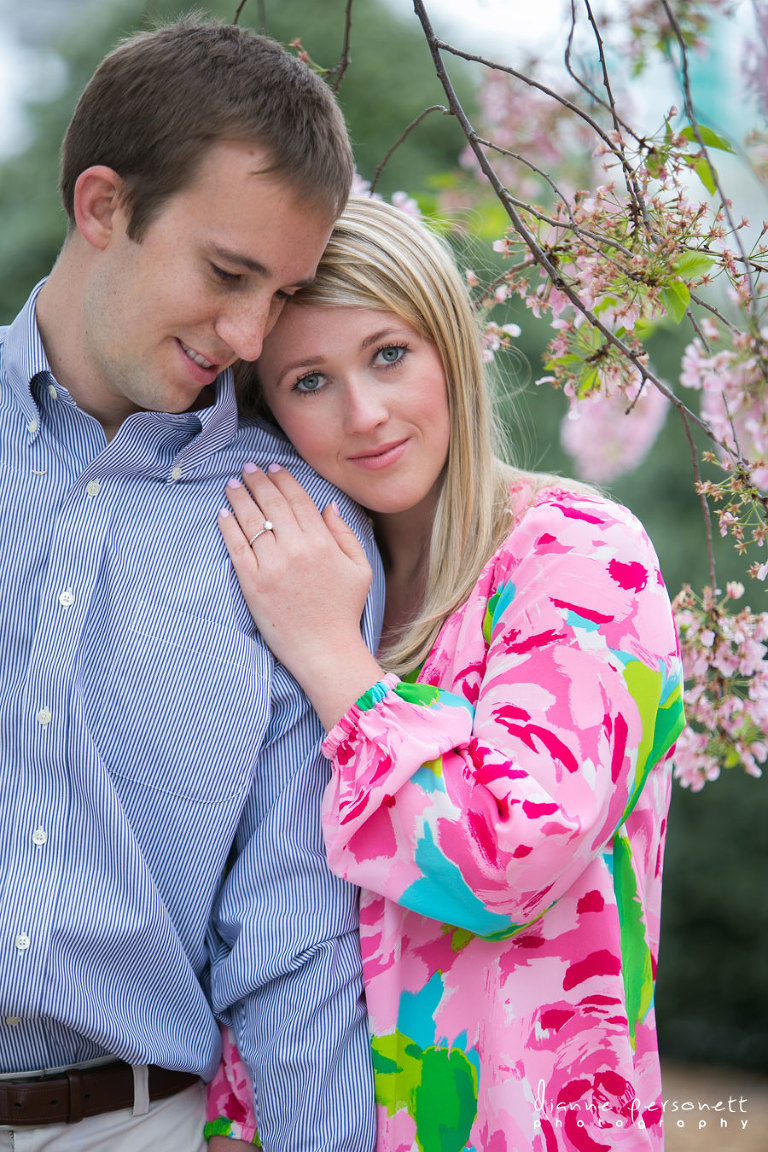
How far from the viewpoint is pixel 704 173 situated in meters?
1.70

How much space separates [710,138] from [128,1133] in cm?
164

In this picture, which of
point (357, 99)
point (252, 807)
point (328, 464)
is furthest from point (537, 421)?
point (252, 807)

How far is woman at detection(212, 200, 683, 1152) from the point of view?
1.40 m

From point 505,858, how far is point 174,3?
4798 mm

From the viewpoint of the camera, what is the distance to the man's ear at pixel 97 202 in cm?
161

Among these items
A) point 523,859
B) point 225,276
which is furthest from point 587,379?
point 523,859

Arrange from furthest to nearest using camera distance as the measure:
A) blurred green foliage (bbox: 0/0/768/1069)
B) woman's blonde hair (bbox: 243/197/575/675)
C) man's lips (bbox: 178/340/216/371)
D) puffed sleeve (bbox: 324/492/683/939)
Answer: blurred green foliage (bbox: 0/0/768/1069)
woman's blonde hair (bbox: 243/197/575/675)
man's lips (bbox: 178/340/216/371)
puffed sleeve (bbox: 324/492/683/939)

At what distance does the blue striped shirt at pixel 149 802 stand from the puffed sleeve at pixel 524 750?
130 mm

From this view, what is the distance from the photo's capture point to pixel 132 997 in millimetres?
1460

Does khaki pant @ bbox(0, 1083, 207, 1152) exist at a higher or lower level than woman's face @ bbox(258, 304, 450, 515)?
lower

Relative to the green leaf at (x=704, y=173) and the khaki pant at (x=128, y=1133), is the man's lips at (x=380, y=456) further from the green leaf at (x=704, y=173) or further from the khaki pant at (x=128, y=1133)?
the khaki pant at (x=128, y=1133)

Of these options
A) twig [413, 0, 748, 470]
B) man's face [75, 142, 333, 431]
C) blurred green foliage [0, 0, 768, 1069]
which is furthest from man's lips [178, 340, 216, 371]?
blurred green foliage [0, 0, 768, 1069]

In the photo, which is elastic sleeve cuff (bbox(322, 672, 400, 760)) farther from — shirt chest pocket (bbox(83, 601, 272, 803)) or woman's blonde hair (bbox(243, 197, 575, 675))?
woman's blonde hair (bbox(243, 197, 575, 675))

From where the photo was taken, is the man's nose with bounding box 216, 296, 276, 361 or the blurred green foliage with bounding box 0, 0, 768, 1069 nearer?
the man's nose with bounding box 216, 296, 276, 361
